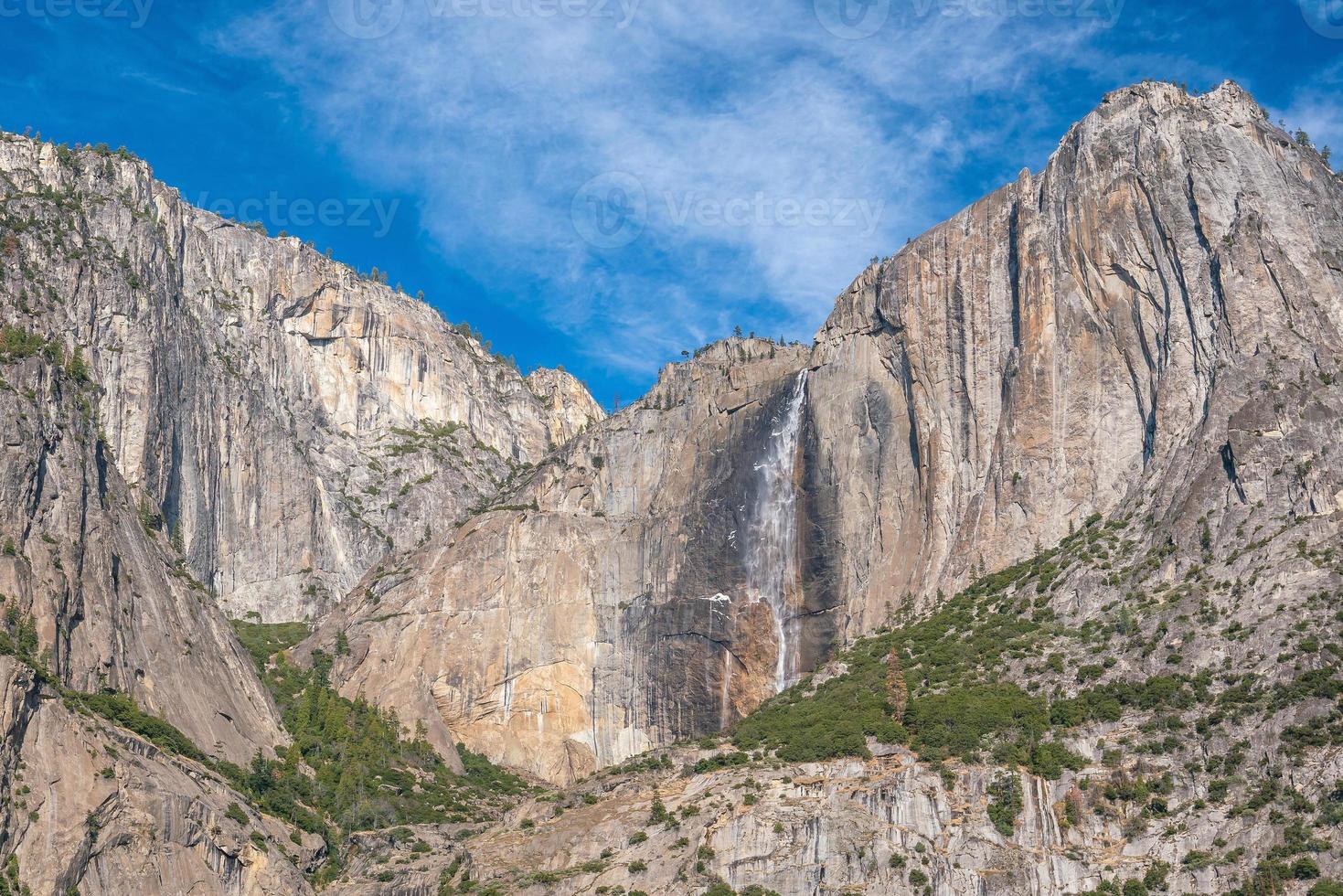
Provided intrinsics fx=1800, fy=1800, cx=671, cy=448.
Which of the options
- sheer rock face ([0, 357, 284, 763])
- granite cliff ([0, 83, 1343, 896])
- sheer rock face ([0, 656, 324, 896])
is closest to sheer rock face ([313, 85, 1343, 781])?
granite cliff ([0, 83, 1343, 896])

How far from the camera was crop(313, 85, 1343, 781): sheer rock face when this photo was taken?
119m

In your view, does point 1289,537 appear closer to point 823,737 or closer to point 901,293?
point 823,737

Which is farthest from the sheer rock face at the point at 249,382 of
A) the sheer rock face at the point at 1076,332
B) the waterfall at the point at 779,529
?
the sheer rock face at the point at 1076,332

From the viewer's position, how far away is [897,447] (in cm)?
13162

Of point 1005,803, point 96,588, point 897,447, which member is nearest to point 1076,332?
point 897,447

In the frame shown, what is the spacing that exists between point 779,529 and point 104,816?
5709 cm

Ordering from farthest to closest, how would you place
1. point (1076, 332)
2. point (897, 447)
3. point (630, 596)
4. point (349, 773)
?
point (630, 596), point (897, 447), point (1076, 332), point (349, 773)

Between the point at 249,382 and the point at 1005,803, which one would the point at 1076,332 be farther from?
the point at 249,382

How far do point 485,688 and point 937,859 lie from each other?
52.8 meters

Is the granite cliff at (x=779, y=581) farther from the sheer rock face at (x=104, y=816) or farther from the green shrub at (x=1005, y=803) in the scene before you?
the green shrub at (x=1005, y=803)

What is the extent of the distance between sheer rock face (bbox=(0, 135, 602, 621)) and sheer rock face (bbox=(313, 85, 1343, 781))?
1621cm

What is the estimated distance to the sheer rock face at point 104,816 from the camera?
93750 mm

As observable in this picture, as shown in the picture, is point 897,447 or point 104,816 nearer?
point 104,816

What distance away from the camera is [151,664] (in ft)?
378
